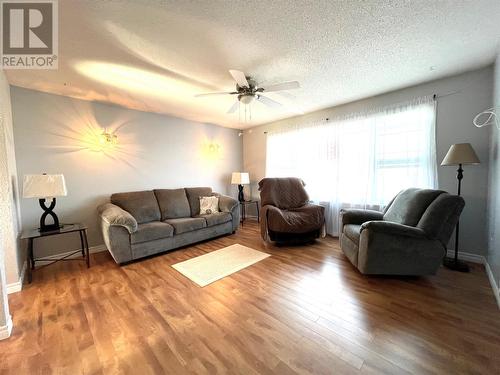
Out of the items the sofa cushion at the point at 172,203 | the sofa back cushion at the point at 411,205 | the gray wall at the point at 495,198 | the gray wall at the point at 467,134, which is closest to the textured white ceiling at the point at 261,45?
the gray wall at the point at 467,134

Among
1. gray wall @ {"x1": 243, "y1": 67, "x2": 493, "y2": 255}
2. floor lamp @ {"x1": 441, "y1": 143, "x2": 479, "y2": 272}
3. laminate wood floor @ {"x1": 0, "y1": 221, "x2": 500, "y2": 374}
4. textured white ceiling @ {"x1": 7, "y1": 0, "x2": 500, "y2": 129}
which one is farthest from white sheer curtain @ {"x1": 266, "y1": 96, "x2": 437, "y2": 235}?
laminate wood floor @ {"x1": 0, "y1": 221, "x2": 500, "y2": 374}

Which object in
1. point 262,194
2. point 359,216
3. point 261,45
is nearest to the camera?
point 261,45

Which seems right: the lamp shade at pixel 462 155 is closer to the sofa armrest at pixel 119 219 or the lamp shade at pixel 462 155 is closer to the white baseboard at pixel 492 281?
the white baseboard at pixel 492 281

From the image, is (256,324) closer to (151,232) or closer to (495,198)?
(151,232)

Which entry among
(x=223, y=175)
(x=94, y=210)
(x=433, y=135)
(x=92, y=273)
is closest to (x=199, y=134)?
(x=223, y=175)

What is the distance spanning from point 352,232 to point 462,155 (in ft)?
4.70

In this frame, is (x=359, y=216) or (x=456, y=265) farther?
(x=359, y=216)

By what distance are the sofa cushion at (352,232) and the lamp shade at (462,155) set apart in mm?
1240

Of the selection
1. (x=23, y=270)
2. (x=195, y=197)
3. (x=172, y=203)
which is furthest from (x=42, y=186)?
(x=195, y=197)

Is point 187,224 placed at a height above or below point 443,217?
below

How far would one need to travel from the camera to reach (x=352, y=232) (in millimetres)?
2443

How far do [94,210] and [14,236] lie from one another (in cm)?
106

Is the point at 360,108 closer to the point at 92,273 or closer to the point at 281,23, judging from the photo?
the point at 281,23

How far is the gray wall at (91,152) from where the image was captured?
2.69m
